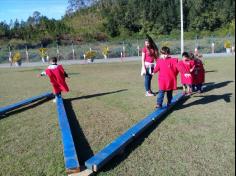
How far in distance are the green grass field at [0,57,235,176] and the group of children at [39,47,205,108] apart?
427 mm

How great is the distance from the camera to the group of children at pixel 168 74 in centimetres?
841

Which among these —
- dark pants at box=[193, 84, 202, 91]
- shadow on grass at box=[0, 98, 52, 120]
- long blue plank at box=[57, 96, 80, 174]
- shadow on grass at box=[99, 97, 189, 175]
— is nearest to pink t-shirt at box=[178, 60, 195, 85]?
dark pants at box=[193, 84, 202, 91]

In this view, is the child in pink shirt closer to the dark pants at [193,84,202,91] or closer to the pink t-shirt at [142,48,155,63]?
the dark pants at [193,84,202,91]

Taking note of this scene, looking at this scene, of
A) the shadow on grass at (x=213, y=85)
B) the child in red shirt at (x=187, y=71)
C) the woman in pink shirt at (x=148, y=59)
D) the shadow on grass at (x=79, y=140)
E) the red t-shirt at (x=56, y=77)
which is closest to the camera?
the shadow on grass at (x=79, y=140)

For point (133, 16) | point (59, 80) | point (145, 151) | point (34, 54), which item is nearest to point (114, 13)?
point (133, 16)

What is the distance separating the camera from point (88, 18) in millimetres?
71875

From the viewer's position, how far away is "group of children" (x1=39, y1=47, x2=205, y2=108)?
8414 mm

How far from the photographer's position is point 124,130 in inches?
285

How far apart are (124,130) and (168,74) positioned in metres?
1.85

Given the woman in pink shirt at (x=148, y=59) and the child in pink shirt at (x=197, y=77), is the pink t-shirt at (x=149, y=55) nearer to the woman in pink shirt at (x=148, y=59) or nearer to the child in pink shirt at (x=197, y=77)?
the woman in pink shirt at (x=148, y=59)

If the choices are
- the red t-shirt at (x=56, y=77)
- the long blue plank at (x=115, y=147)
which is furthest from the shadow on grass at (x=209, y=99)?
the red t-shirt at (x=56, y=77)

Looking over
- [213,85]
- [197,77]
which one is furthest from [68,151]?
[213,85]

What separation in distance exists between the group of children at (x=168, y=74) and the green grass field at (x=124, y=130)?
0.43 m

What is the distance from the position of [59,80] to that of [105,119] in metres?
2.70
